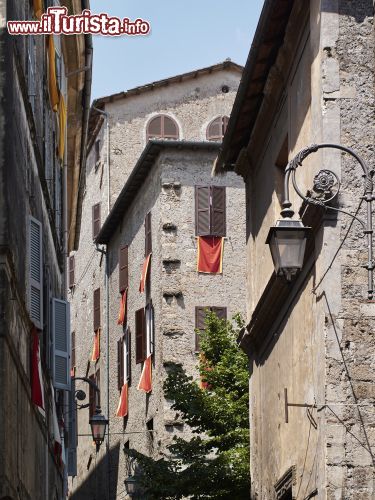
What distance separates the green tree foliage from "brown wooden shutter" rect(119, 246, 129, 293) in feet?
37.2

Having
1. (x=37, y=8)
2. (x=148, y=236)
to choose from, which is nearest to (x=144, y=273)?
(x=148, y=236)

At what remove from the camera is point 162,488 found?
24984mm

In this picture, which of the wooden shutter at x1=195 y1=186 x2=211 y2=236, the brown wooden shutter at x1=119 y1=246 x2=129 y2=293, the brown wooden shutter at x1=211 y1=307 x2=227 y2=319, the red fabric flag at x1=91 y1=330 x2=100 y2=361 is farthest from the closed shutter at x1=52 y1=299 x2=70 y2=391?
the red fabric flag at x1=91 y1=330 x2=100 y2=361

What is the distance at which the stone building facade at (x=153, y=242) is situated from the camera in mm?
35281

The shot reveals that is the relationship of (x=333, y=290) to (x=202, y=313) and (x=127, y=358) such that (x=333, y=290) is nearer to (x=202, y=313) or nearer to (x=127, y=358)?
(x=202, y=313)

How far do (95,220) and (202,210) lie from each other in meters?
9.38

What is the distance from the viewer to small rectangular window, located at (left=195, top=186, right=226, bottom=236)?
117 ft

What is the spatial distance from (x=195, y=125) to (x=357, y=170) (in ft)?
89.0

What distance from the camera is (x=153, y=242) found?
36562 millimetres

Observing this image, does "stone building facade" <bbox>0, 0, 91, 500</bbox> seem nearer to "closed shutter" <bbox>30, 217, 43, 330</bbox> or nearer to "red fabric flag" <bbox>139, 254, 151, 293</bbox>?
"closed shutter" <bbox>30, 217, 43, 330</bbox>

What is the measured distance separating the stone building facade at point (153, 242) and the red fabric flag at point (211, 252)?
0.19 meters

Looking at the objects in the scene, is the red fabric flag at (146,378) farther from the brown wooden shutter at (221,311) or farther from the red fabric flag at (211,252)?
the red fabric flag at (211,252)

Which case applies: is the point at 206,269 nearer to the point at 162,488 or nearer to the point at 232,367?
the point at 232,367

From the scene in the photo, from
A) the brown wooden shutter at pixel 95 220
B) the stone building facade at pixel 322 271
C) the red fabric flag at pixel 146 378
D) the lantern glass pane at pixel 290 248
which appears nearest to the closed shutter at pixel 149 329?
the red fabric flag at pixel 146 378
